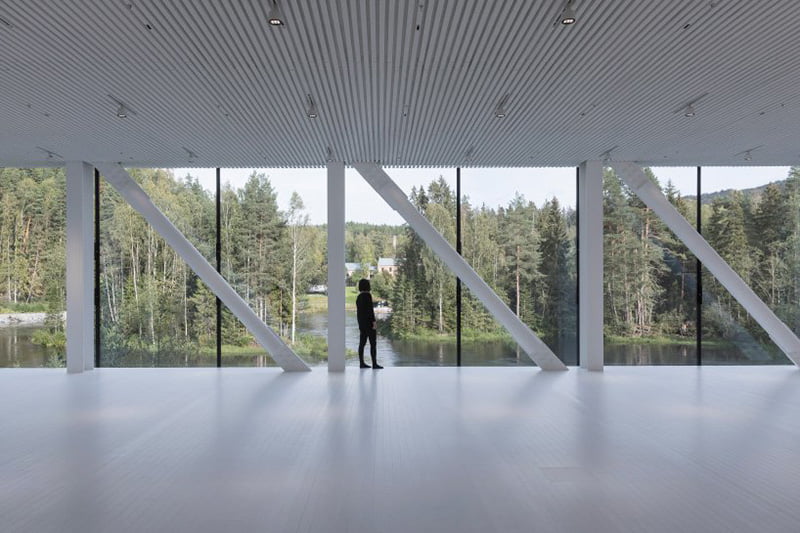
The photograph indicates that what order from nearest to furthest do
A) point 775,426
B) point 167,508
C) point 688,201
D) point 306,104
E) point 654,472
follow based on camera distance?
1. point 167,508
2. point 654,472
3. point 775,426
4. point 306,104
5. point 688,201

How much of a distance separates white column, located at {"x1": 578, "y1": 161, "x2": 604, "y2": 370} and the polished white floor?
179cm

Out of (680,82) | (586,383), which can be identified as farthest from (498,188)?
(680,82)

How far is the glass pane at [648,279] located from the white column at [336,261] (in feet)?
18.8

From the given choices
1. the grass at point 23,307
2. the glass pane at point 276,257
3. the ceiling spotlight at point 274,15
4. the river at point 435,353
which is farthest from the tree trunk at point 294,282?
the ceiling spotlight at point 274,15

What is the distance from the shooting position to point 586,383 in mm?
9352

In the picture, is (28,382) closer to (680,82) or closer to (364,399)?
(364,399)

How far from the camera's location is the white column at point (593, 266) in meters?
10.8

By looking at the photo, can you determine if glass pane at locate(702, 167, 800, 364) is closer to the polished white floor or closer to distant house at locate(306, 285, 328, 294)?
the polished white floor

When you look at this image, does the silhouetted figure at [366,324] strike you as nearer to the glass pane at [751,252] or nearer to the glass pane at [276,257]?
the glass pane at [276,257]

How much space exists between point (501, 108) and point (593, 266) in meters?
4.72

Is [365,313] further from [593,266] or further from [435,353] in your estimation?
[593,266]

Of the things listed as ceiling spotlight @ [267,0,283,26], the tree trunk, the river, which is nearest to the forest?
the river

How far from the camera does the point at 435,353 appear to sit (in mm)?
12133

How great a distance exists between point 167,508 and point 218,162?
7.82 metres
